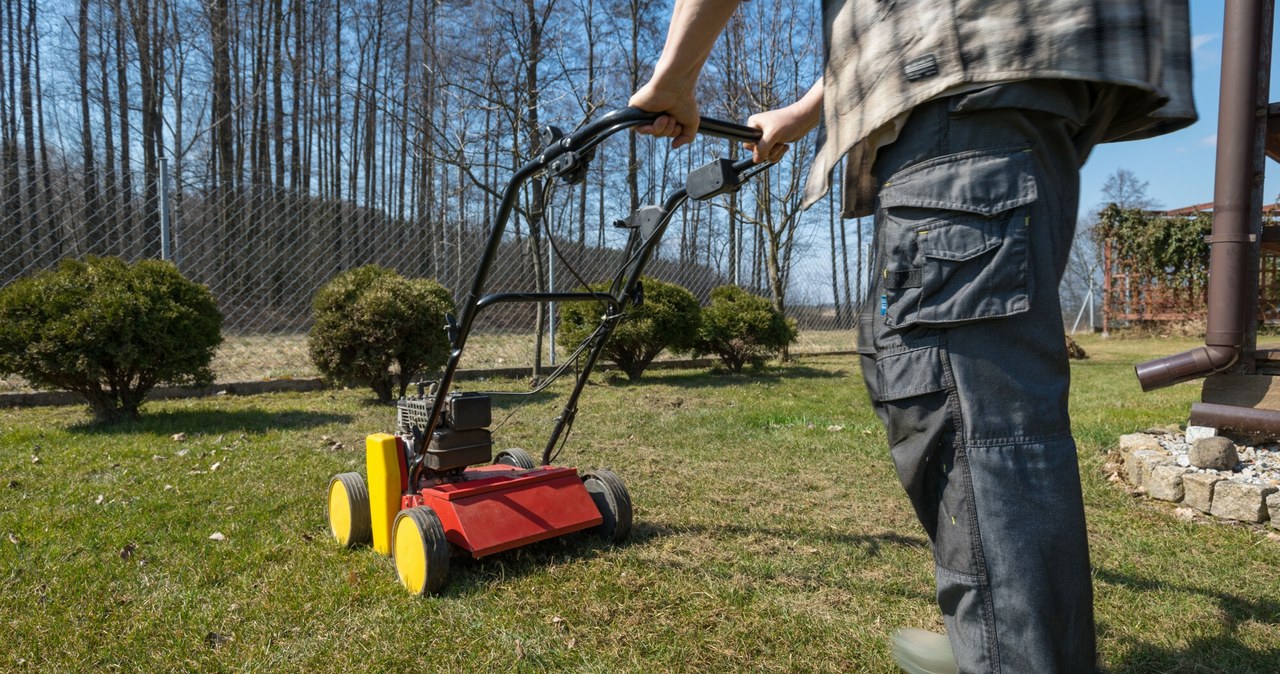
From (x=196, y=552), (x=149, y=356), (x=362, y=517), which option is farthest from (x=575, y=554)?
(x=149, y=356)

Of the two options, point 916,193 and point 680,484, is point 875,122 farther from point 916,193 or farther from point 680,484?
point 680,484

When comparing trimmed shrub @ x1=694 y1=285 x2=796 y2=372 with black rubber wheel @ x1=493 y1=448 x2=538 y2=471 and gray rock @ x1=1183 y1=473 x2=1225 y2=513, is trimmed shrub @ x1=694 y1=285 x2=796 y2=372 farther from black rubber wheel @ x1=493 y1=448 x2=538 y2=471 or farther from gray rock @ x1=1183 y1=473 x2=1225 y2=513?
gray rock @ x1=1183 y1=473 x2=1225 y2=513

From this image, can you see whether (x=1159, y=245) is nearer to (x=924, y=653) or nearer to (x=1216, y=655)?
(x=1216, y=655)

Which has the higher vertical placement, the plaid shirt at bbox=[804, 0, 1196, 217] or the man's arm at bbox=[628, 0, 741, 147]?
the man's arm at bbox=[628, 0, 741, 147]

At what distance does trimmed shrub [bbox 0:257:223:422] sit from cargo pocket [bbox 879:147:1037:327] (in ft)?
18.1

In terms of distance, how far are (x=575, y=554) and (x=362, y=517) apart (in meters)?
0.82

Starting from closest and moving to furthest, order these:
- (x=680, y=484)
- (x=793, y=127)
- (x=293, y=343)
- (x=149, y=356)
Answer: (x=793, y=127), (x=680, y=484), (x=149, y=356), (x=293, y=343)

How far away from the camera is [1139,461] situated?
3.58 meters

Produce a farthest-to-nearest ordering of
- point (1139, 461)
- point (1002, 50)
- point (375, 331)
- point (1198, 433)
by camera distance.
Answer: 1. point (375, 331)
2. point (1198, 433)
3. point (1139, 461)
4. point (1002, 50)

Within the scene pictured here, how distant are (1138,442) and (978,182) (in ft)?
11.9

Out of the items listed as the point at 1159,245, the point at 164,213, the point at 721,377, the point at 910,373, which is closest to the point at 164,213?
the point at 164,213

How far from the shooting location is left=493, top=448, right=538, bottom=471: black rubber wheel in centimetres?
315

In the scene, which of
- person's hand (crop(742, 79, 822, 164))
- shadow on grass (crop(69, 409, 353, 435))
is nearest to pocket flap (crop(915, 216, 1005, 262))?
person's hand (crop(742, 79, 822, 164))

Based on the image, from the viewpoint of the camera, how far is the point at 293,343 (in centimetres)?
802
